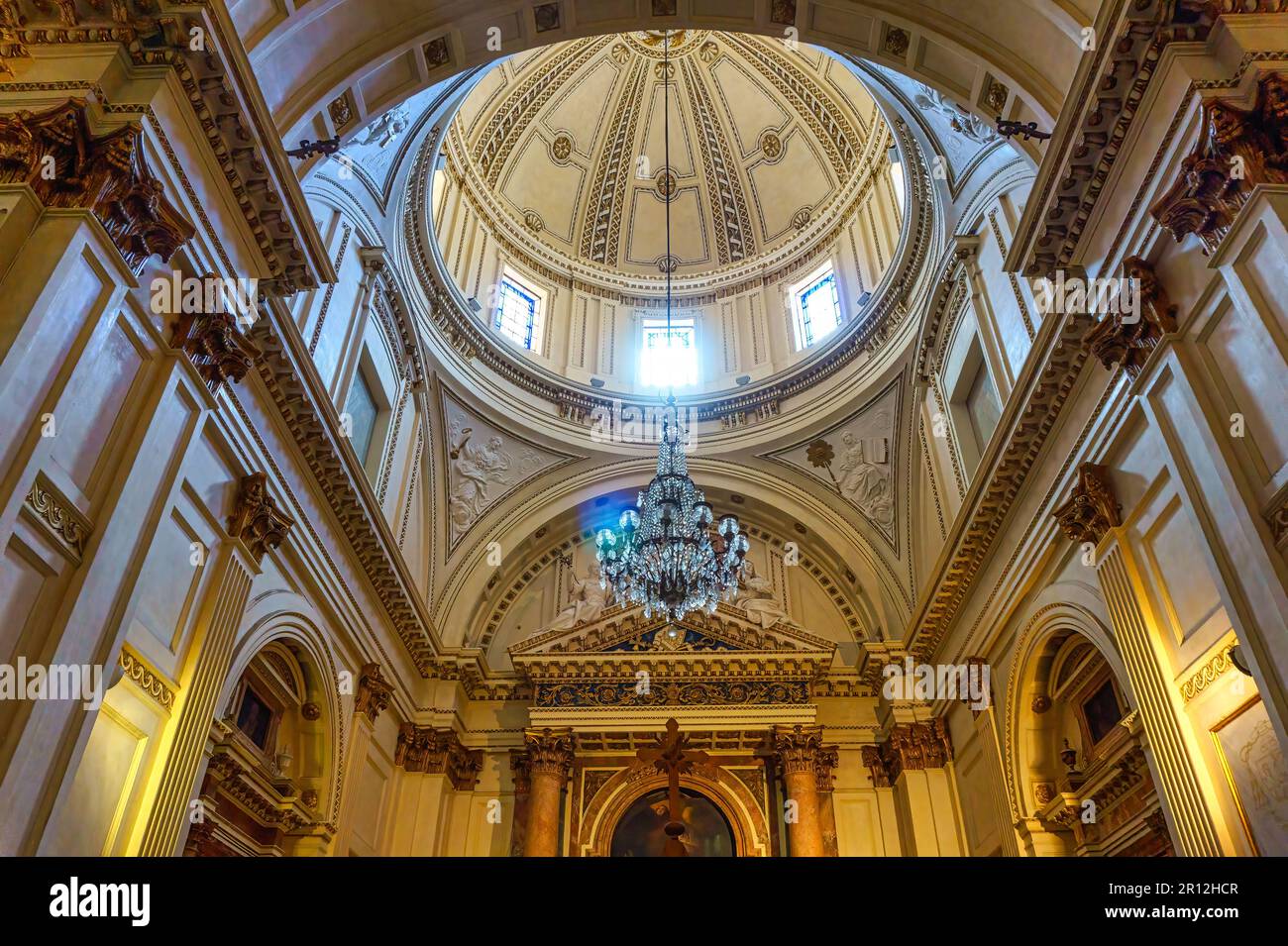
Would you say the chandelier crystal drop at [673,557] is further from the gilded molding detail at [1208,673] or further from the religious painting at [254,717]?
the gilded molding detail at [1208,673]

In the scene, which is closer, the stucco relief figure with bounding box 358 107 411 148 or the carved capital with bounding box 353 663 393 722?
the stucco relief figure with bounding box 358 107 411 148

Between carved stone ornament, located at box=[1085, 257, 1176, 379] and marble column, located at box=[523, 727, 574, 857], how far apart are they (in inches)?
371

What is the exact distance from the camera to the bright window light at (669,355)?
664 inches

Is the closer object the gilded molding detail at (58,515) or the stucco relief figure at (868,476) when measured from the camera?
the gilded molding detail at (58,515)

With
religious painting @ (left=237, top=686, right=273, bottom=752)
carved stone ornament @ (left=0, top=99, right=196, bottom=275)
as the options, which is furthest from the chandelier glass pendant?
carved stone ornament @ (left=0, top=99, right=196, bottom=275)

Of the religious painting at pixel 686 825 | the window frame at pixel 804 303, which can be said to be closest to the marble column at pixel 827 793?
the religious painting at pixel 686 825

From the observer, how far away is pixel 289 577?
877cm

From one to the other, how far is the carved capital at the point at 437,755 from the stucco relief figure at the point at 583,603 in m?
2.25

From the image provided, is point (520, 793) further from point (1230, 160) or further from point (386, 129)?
point (1230, 160)

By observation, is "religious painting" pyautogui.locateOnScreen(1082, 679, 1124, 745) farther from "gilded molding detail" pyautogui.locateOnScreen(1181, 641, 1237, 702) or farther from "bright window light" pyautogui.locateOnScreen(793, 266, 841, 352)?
"bright window light" pyautogui.locateOnScreen(793, 266, 841, 352)

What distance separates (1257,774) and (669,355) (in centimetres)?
1294

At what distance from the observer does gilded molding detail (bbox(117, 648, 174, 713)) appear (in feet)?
19.2
